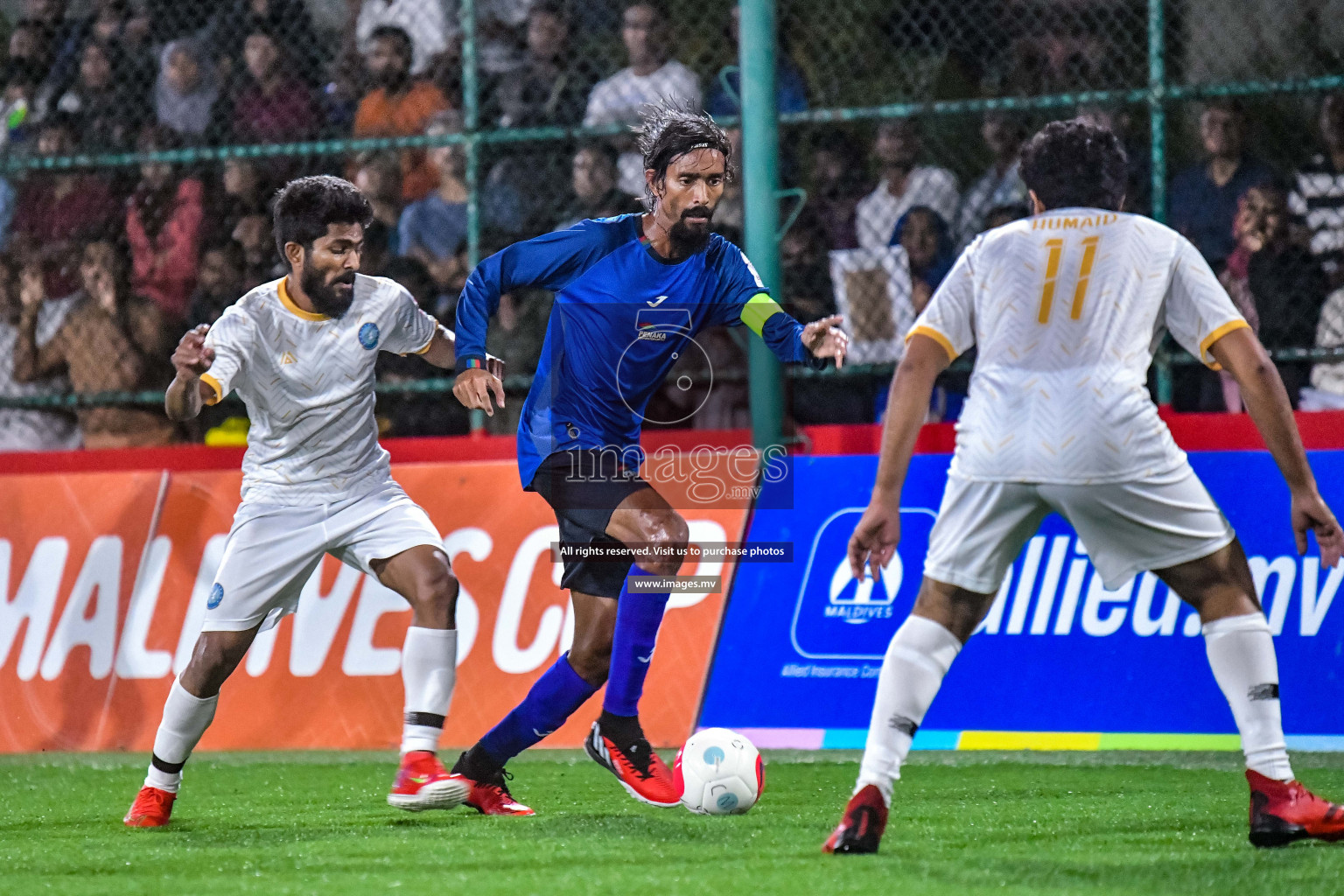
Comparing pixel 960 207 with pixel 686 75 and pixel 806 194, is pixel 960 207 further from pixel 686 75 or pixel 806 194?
pixel 686 75

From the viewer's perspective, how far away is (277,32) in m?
9.38

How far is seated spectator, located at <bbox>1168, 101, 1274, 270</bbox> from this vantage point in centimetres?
765

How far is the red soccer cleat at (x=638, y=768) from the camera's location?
5430 mm

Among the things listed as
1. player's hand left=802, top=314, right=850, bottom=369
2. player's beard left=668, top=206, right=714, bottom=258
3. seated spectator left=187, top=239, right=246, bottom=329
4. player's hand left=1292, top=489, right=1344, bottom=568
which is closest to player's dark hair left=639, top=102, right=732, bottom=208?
player's beard left=668, top=206, right=714, bottom=258

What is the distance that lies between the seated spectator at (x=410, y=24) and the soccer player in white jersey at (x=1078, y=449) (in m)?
5.44

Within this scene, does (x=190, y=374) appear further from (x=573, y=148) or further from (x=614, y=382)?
(x=573, y=148)

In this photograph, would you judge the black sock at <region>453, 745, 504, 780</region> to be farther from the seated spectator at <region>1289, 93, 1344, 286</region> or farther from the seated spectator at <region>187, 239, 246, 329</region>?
the seated spectator at <region>187, 239, 246, 329</region>

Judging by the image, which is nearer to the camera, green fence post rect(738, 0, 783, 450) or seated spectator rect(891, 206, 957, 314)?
green fence post rect(738, 0, 783, 450)

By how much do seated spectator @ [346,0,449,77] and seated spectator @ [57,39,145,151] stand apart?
51.6 inches

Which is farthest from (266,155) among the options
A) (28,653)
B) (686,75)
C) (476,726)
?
(476,726)

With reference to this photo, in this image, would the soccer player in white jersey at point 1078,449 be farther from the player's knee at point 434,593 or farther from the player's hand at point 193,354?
the player's hand at point 193,354

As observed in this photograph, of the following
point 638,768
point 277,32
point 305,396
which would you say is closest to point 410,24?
point 277,32

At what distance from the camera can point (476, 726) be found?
7.36m

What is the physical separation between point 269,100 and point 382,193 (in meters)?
0.87
